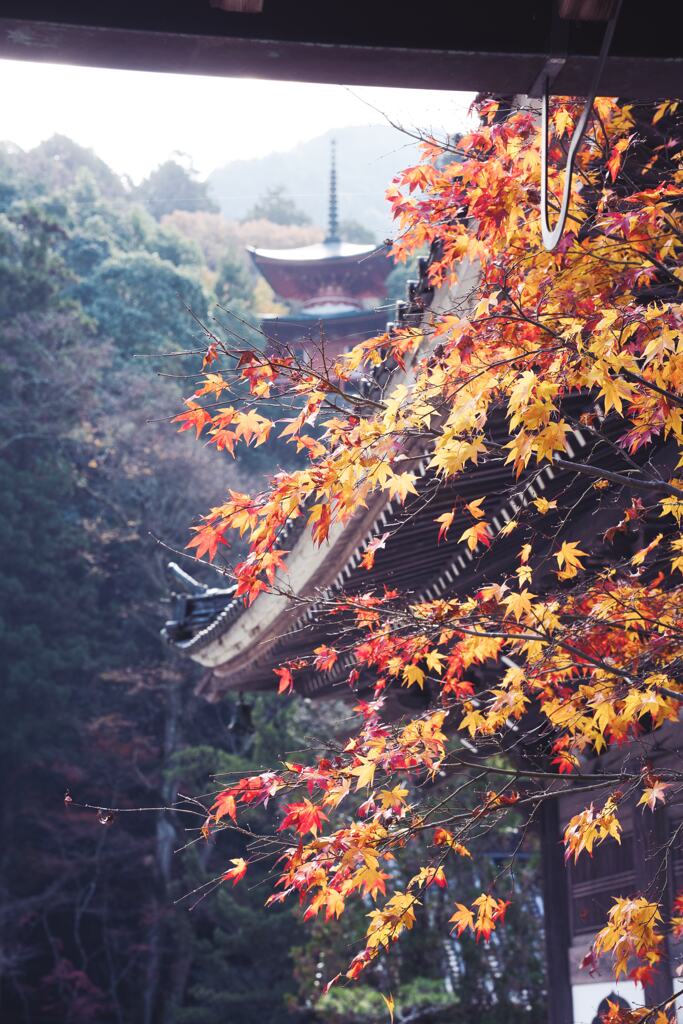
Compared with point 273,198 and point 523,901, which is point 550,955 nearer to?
point 523,901

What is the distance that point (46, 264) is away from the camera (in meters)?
26.3

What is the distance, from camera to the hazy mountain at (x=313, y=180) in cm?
8356

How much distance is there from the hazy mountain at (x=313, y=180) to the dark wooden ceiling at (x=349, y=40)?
79698 millimetres

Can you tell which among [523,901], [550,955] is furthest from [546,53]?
[523,901]

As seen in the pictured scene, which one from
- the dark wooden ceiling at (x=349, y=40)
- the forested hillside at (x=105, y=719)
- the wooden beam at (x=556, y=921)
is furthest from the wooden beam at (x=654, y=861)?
the forested hillside at (x=105, y=719)

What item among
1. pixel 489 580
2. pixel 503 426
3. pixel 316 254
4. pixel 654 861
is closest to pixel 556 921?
pixel 654 861

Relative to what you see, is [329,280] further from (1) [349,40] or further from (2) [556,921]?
(1) [349,40]

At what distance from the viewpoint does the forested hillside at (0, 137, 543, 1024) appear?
767 inches

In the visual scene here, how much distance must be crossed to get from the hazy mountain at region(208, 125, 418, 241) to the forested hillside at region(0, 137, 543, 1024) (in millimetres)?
55806

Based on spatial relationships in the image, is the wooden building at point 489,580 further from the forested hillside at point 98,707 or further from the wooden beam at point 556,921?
the forested hillside at point 98,707

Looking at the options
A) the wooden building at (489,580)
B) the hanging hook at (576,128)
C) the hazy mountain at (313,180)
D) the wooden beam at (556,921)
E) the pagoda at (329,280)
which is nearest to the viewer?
the hanging hook at (576,128)

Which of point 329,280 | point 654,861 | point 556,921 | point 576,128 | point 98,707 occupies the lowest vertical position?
point 98,707

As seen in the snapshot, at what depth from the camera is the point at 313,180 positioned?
9000 cm

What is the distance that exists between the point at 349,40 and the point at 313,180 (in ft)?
302
